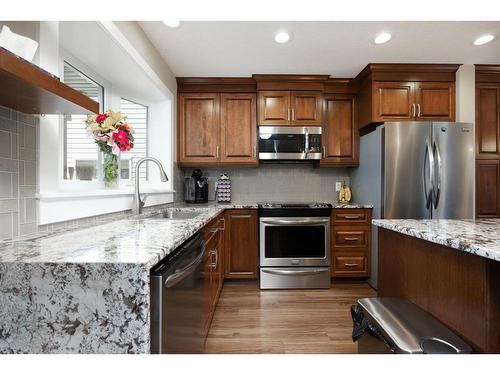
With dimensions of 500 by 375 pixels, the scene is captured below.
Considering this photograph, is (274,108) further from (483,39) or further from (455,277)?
(455,277)

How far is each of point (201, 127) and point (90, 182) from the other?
60.7 inches

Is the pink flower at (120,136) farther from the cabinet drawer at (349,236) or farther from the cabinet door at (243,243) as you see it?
the cabinet drawer at (349,236)

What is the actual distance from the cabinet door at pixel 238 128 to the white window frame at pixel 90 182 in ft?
1.92

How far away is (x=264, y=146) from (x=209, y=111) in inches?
30.0

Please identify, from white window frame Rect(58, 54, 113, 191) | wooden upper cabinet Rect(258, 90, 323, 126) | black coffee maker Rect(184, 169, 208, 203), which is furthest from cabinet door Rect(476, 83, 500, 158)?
white window frame Rect(58, 54, 113, 191)

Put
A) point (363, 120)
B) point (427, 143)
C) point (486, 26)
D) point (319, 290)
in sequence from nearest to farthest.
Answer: point (486, 26), point (427, 143), point (319, 290), point (363, 120)

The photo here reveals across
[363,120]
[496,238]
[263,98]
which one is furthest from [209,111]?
[496,238]

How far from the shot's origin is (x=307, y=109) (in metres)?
3.20

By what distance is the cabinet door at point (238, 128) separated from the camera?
128 inches

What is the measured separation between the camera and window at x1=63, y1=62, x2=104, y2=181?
1.86m

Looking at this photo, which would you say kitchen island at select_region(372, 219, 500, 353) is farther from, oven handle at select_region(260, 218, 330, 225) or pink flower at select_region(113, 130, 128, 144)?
pink flower at select_region(113, 130, 128, 144)

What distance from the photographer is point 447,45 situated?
2.49 metres

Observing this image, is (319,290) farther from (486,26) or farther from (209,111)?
(486,26)

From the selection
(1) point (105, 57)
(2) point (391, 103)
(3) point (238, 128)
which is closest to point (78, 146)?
(1) point (105, 57)
